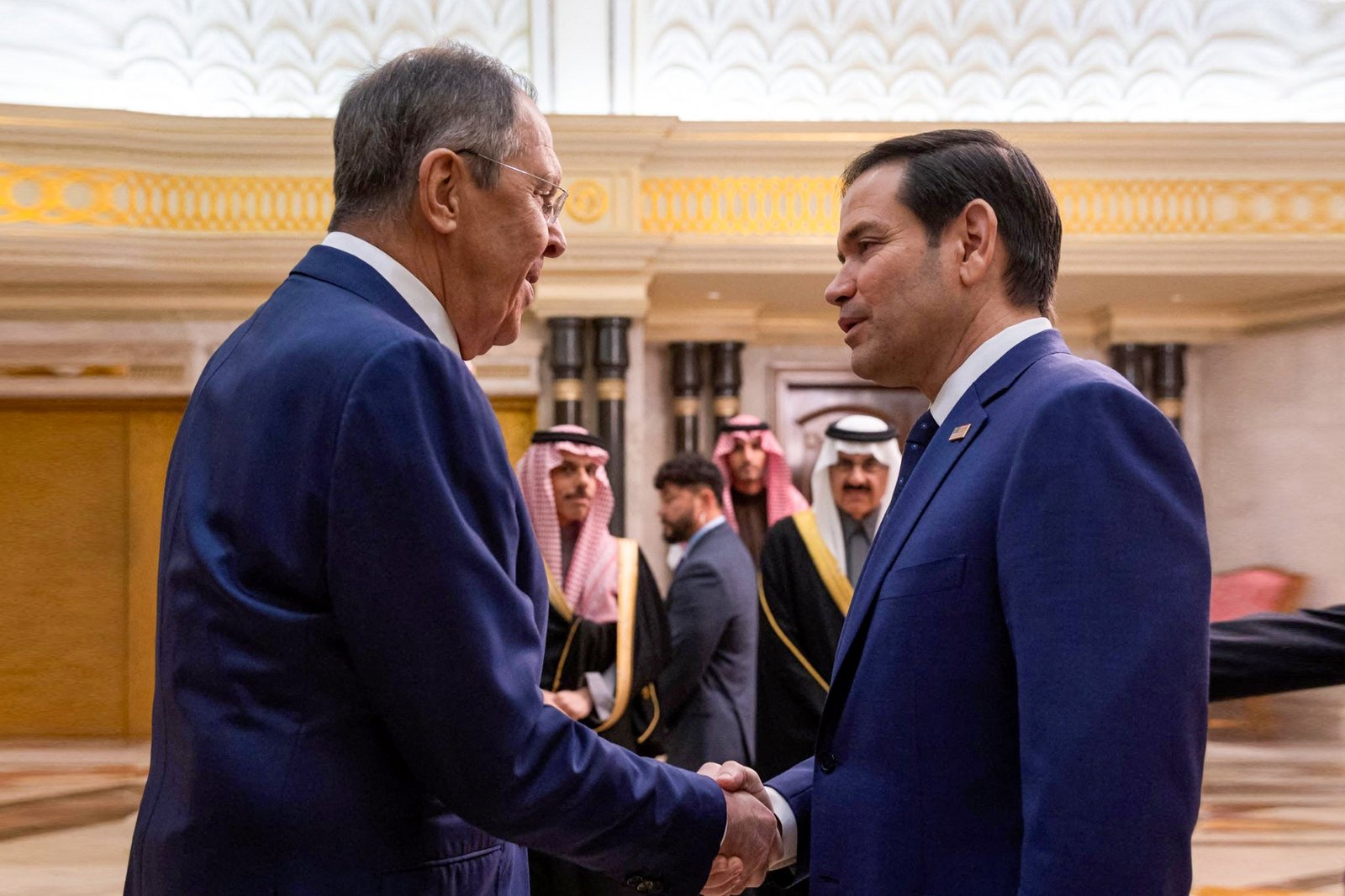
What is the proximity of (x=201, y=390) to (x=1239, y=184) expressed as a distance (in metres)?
7.98

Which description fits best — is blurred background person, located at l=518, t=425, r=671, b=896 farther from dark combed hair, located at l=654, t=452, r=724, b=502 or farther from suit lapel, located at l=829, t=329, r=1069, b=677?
suit lapel, located at l=829, t=329, r=1069, b=677

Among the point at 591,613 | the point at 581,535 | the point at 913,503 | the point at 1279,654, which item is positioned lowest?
the point at 591,613

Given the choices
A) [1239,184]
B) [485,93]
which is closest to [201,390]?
[485,93]

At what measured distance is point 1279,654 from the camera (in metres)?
1.93

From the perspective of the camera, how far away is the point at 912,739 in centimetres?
142

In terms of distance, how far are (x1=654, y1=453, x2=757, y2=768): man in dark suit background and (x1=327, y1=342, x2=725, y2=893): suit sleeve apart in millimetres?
3370

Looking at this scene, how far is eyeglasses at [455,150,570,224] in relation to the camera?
1.54 meters

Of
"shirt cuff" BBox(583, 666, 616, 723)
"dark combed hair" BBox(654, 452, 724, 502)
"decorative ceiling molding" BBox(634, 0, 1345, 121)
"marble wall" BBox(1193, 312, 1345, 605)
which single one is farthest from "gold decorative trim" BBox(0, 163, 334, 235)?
"marble wall" BBox(1193, 312, 1345, 605)

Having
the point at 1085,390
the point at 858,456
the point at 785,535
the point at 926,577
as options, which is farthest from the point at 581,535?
the point at 1085,390

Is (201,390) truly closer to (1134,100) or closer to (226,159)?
(226,159)

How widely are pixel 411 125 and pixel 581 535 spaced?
337cm

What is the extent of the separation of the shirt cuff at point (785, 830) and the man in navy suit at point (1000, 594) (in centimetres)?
31

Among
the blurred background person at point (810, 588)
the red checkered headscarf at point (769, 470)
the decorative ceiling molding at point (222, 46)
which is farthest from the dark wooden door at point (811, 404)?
the blurred background person at point (810, 588)

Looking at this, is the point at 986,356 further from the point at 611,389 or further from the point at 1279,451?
the point at 1279,451
